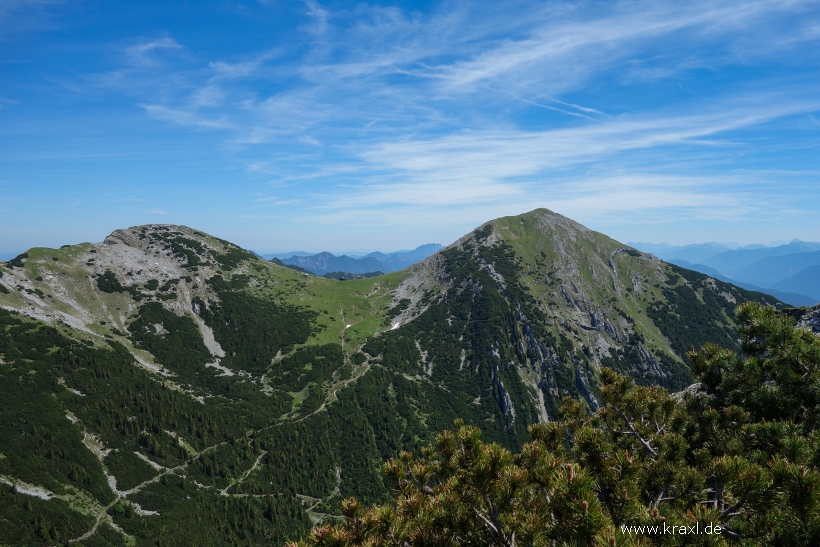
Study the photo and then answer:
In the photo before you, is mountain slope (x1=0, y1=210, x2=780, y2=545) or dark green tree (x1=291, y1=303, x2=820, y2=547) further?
mountain slope (x1=0, y1=210, x2=780, y2=545)

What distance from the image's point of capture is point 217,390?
138 metres

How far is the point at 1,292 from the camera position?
127375 mm

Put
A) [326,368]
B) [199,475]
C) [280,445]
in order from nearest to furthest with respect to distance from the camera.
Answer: [199,475], [280,445], [326,368]

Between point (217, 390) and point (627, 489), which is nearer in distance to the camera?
point (627, 489)

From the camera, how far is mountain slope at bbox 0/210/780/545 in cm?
8812

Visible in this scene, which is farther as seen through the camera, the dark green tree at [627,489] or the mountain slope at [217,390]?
the mountain slope at [217,390]

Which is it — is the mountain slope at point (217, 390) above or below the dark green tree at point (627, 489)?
below

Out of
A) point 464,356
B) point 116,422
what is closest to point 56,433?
point 116,422

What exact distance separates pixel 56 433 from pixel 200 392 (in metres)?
43.0

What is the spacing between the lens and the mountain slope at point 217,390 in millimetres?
88125

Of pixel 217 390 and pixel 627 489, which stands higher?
pixel 627 489

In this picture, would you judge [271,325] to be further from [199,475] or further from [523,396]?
[523,396]

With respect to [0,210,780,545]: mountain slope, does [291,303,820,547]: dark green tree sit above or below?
above

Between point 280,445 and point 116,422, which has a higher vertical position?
point 116,422
